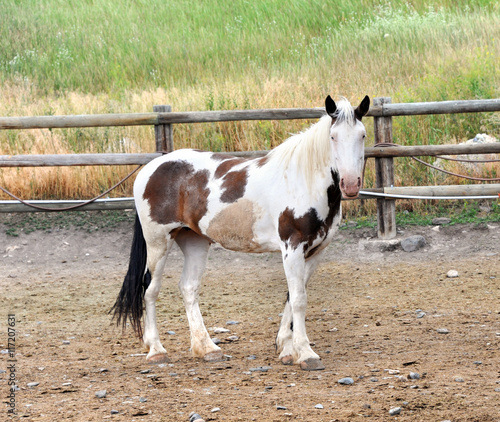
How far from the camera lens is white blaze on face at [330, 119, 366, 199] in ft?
13.8

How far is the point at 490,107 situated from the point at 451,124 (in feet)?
6.19

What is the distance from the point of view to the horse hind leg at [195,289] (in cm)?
491

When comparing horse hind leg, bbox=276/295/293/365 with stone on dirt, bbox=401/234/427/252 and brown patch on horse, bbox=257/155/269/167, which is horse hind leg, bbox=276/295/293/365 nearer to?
brown patch on horse, bbox=257/155/269/167

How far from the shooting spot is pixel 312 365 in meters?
4.50

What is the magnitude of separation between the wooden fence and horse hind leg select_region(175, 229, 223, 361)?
2.48m

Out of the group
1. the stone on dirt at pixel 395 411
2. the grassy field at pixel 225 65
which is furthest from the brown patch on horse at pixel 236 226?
the grassy field at pixel 225 65

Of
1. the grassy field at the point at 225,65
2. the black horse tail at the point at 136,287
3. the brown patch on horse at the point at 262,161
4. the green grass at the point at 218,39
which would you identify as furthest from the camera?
the green grass at the point at 218,39

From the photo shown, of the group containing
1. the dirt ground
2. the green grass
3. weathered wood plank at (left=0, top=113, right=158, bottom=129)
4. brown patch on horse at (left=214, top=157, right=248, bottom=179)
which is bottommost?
the dirt ground

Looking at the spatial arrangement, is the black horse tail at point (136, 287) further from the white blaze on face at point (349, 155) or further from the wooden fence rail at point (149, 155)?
the wooden fence rail at point (149, 155)

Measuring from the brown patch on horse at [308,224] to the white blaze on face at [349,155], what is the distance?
0.25 meters

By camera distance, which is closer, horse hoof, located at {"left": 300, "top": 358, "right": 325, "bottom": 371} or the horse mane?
the horse mane

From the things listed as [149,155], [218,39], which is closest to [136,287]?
[149,155]

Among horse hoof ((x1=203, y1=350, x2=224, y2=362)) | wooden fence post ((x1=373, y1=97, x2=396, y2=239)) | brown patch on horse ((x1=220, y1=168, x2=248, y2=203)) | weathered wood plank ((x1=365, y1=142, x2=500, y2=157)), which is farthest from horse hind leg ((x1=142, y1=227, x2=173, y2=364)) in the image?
wooden fence post ((x1=373, y1=97, x2=396, y2=239))

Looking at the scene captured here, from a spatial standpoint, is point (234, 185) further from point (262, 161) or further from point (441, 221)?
point (441, 221)
